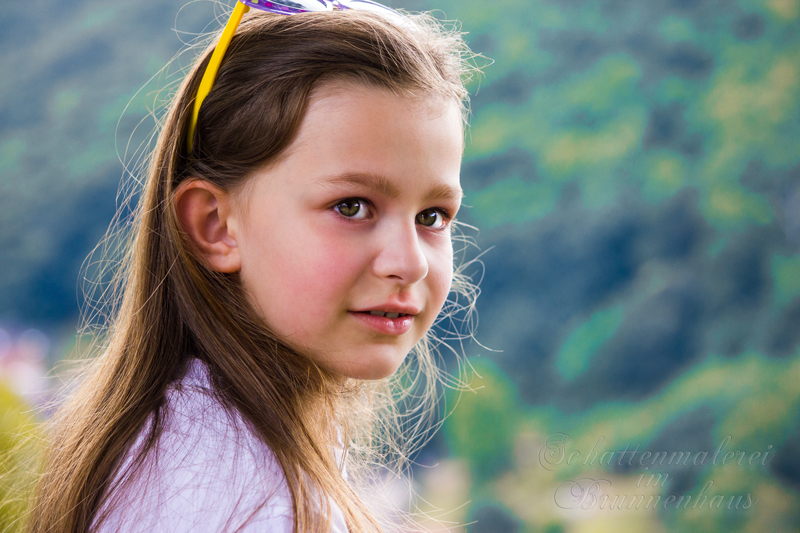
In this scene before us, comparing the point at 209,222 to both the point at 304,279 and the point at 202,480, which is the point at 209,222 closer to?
the point at 304,279

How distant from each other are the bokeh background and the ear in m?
1.06

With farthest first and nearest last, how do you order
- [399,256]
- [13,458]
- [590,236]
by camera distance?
[590,236] → [13,458] → [399,256]

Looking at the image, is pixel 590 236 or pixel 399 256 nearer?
pixel 399 256

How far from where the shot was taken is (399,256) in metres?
0.56

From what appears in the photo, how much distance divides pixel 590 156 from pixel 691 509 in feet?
2.99

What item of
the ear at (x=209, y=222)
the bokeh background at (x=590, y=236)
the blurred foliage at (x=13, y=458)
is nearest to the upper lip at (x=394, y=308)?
the ear at (x=209, y=222)

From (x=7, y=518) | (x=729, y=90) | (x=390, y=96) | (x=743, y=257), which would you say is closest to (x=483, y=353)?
(x=743, y=257)

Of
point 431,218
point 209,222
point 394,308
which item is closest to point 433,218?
point 431,218

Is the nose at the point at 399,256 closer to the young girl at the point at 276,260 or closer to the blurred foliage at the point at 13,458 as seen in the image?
the young girl at the point at 276,260

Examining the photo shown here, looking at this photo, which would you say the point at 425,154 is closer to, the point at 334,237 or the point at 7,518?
the point at 334,237

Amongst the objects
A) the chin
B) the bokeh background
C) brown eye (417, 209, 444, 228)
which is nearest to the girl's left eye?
brown eye (417, 209, 444, 228)

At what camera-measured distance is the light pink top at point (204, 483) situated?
445 millimetres

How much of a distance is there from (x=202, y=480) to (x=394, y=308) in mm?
212

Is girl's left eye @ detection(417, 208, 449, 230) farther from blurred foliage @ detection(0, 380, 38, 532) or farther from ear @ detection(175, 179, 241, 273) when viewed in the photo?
blurred foliage @ detection(0, 380, 38, 532)
